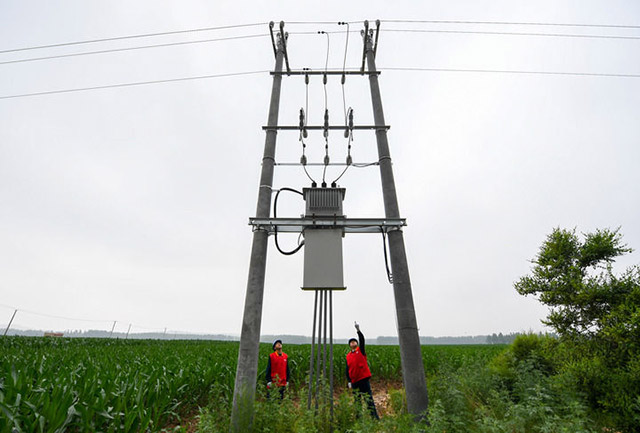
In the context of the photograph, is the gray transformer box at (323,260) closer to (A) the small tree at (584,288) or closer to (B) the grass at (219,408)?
(B) the grass at (219,408)

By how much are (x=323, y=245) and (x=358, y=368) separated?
3348 mm

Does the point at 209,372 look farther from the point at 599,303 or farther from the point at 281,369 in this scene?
the point at 599,303

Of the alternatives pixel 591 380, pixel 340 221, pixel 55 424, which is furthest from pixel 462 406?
pixel 55 424

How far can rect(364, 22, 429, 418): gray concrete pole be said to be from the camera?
3.76 metres

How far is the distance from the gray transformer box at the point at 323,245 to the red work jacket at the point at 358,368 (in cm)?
278

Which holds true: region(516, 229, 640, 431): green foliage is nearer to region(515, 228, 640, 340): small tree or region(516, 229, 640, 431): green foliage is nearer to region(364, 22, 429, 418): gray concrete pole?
region(515, 228, 640, 340): small tree

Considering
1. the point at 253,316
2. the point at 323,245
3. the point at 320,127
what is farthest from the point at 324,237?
the point at 320,127

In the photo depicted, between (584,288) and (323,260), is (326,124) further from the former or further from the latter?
(584,288)

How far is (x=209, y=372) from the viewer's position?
23.7 feet

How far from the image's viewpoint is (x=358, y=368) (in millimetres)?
6016

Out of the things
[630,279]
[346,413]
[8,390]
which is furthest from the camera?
[630,279]

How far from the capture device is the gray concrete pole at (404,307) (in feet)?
12.3

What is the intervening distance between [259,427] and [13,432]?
2.61 metres

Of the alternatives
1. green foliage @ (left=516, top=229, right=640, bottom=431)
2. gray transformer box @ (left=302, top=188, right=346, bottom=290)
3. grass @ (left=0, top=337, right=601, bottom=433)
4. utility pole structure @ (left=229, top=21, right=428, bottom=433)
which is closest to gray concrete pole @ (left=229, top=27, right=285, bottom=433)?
utility pole structure @ (left=229, top=21, right=428, bottom=433)
